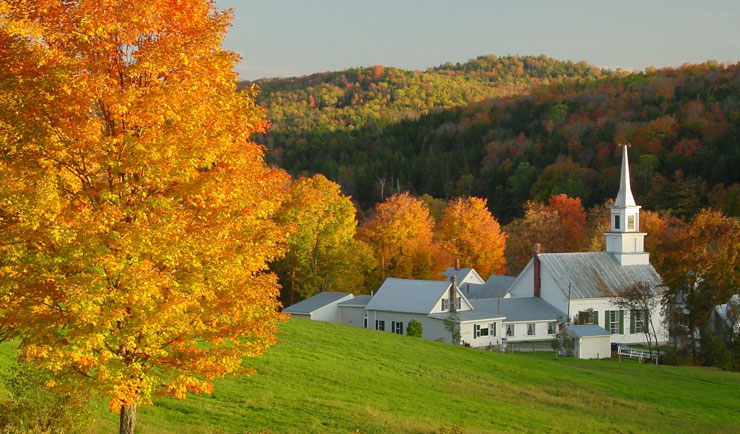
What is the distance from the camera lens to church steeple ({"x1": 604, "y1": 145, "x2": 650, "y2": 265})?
6775 centimetres

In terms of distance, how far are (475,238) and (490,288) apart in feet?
36.0

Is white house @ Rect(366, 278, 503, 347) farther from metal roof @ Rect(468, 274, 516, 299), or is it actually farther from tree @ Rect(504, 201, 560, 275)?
tree @ Rect(504, 201, 560, 275)

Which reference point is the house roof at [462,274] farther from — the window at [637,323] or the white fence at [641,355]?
the white fence at [641,355]

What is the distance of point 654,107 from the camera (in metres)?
160

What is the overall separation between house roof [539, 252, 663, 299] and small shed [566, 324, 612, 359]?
6.86 meters

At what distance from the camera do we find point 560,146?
151 meters

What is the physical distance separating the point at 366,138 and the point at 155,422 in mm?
166603

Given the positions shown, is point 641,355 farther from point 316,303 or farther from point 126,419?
point 126,419

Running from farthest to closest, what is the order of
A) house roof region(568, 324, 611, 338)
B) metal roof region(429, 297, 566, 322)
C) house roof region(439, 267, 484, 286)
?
house roof region(439, 267, 484, 286) < metal roof region(429, 297, 566, 322) < house roof region(568, 324, 611, 338)

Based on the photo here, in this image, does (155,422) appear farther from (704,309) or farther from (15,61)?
(704,309)

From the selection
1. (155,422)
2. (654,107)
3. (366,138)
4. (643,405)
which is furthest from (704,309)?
(366,138)

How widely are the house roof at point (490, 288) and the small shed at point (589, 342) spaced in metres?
14.4

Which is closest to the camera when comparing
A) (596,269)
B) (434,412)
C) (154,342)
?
(154,342)

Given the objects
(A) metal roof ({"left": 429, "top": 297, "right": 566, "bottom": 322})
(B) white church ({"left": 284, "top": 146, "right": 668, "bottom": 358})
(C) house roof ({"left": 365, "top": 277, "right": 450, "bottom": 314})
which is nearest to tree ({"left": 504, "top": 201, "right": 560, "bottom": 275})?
(B) white church ({"left": 284, "top": 146, "right": 668, "bottom": 358})
